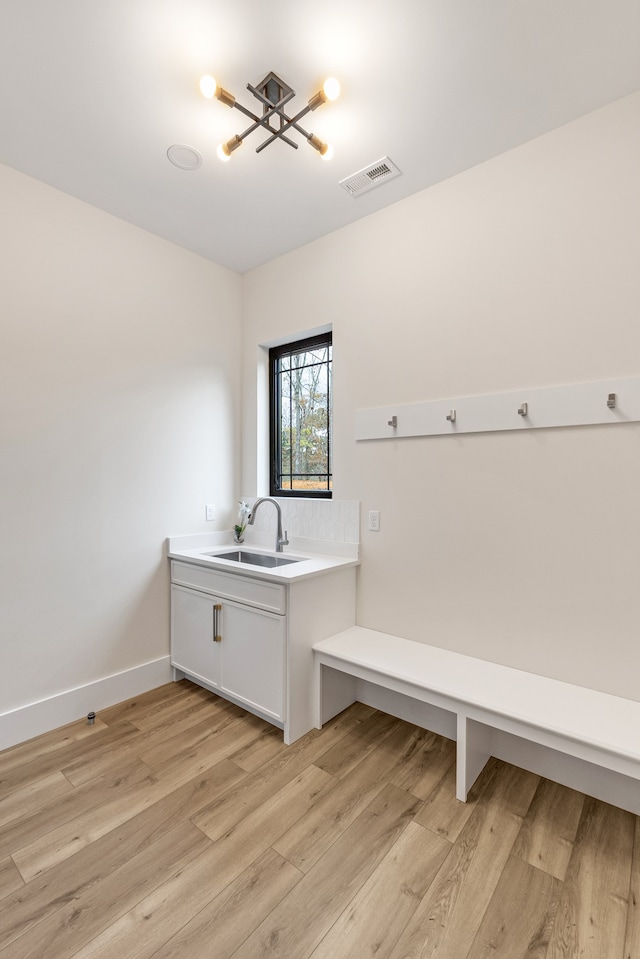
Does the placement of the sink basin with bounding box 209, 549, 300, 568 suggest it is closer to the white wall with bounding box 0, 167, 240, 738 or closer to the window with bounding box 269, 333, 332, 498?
the white wall with bounding box 0, 167, 240, 738

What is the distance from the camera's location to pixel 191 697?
258 cm

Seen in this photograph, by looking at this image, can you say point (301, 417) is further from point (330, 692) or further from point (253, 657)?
point (330, 692)

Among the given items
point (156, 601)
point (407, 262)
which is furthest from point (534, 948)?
point (407, 262)

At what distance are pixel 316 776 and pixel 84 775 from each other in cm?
103

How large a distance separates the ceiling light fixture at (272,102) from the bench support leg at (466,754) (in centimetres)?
248

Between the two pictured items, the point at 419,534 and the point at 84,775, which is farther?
the point at 419,534

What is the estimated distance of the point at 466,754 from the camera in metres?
1.74

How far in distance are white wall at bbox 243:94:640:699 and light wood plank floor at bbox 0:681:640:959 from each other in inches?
23.7

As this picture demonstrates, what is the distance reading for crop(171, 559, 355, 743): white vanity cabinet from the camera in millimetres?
2117

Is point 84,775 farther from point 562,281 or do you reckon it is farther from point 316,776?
point 562,281

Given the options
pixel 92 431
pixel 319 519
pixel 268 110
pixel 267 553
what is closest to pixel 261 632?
pixel 267 553

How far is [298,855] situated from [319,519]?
164 centimetres

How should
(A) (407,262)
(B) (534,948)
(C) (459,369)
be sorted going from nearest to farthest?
(B) (534,948)
(C) (459,369)
(A) (407,262)

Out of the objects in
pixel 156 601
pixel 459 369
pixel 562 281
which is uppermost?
pixel 562 281
